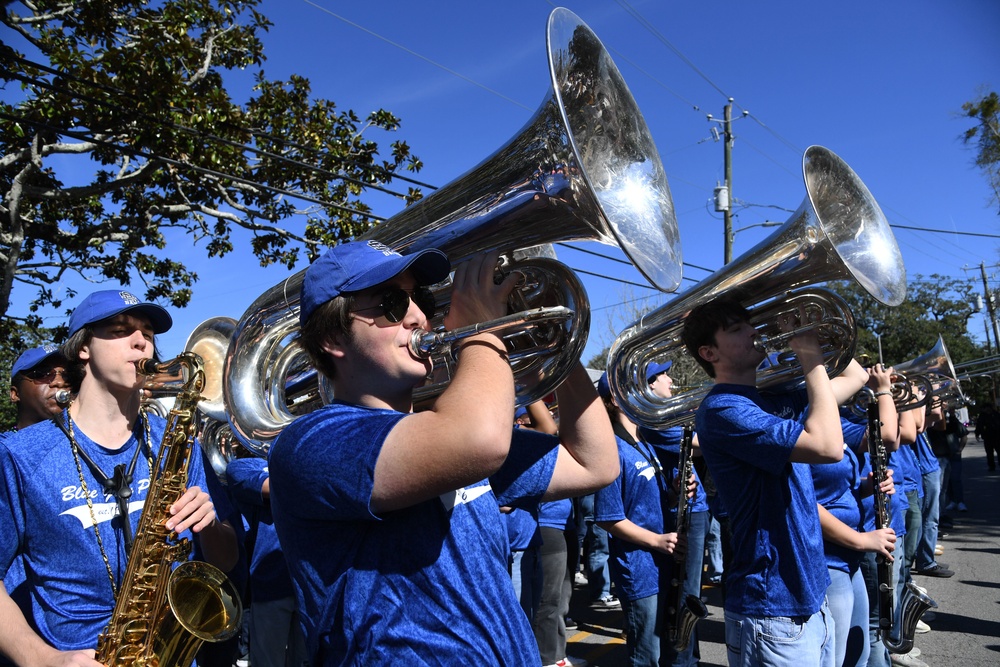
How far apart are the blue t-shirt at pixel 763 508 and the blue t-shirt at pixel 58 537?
219cm

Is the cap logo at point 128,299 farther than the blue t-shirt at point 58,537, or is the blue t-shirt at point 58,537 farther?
the cap logo at point 128,299

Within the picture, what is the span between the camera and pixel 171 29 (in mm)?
9711

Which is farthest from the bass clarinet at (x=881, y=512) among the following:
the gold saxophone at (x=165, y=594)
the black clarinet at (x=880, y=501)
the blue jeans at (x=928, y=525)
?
the blue jeans at (x=928, y=525)

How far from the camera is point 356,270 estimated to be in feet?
5.58

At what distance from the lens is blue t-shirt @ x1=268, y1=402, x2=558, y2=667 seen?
1.48m

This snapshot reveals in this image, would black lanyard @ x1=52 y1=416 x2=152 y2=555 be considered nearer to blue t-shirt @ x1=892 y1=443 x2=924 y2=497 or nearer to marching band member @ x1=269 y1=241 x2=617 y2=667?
marching band member @ x1=269 y1=241 x2=617 y2=667

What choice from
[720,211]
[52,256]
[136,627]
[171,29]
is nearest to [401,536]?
[136,627]

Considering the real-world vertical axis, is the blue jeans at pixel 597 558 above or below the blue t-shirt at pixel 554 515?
below

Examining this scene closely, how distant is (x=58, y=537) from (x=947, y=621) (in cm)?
717

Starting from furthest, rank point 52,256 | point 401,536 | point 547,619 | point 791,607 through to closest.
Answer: point 52,256 → point 547,619 → point 791,607 → point 401,536

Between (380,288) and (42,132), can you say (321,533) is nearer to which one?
(380,288)

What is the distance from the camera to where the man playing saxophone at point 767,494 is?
2818 mm

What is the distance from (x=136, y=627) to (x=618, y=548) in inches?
107

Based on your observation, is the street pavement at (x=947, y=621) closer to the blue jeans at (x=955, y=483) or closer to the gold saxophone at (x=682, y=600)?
the gold saxophone at (x=682, y=600)
